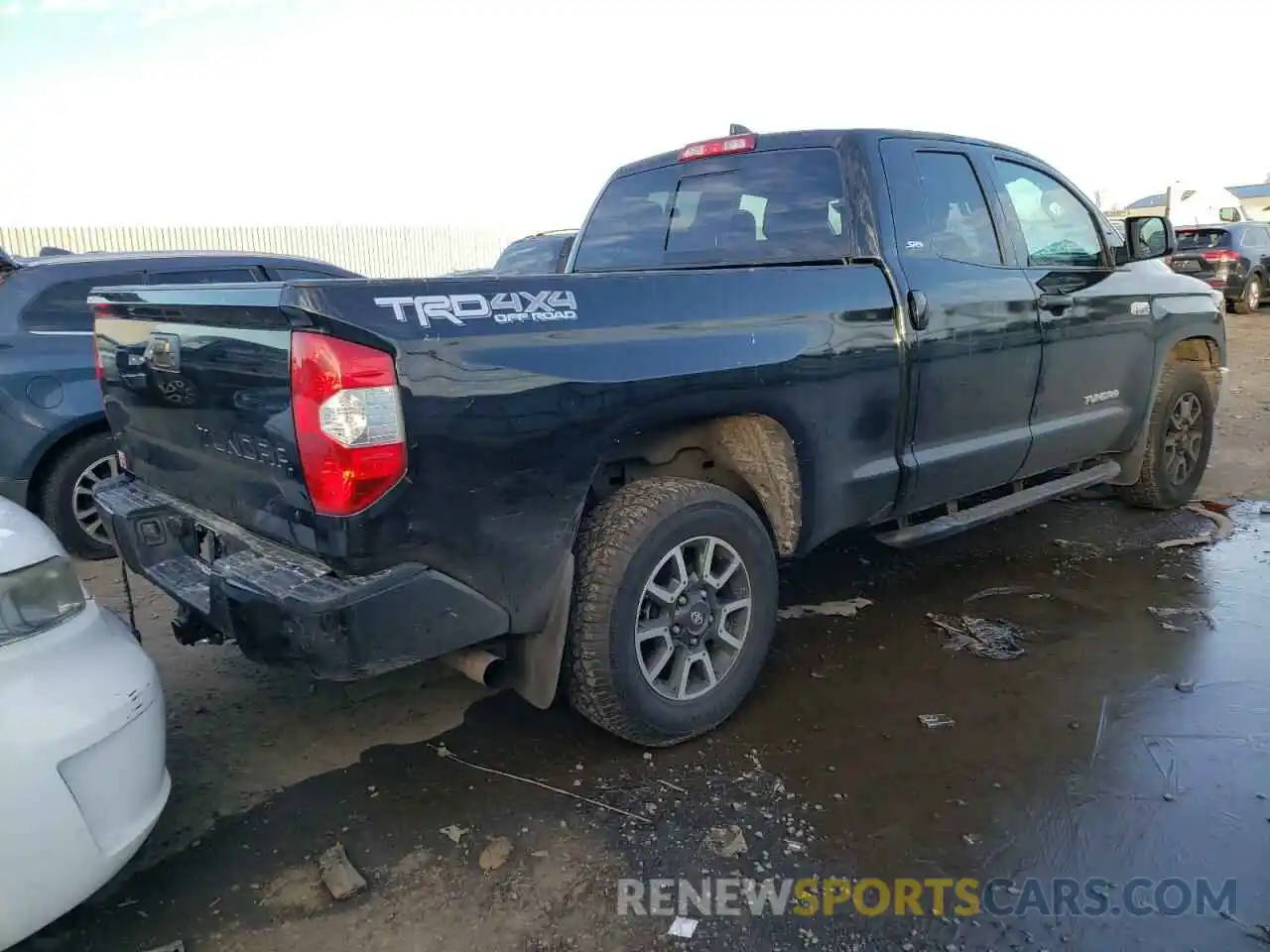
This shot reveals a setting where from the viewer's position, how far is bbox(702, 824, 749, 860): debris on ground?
2652 millimetres

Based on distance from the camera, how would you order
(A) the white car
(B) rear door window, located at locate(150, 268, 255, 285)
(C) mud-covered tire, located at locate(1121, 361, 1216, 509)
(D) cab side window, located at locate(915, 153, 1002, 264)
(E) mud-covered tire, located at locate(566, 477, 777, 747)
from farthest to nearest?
1. (B) rear door window, located at locate(150, 268, 255, 285)
2. (C) mud-covered tire, located at locate(1121, 361, 1216, 509)
3. (D) cab side window, located at locate(915, 153, 1002, 264)
4. (E) mud-covered tire, located at locate(566, 477, 777, 747)
5. (A) the white car

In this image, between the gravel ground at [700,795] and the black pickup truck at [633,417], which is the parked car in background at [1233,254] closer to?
the black pickup truck at [633,417]

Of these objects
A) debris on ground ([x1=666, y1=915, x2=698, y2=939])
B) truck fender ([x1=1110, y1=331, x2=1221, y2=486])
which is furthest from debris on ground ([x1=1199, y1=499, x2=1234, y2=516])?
debris on ground ([x1=666, y1=915, x2=698, y2=939])

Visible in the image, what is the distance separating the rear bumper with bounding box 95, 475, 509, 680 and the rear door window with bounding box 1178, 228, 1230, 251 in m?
18.3

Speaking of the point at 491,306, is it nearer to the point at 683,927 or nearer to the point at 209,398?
the point at 209,398

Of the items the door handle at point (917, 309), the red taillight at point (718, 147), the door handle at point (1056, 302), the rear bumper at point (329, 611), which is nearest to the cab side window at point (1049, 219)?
the door handle at point (1056, 302)

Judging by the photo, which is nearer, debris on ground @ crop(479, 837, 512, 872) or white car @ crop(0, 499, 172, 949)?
white car @ crop(0, 499, 172, 949)

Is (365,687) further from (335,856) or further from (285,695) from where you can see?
(335,856)

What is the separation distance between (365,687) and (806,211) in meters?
2.52

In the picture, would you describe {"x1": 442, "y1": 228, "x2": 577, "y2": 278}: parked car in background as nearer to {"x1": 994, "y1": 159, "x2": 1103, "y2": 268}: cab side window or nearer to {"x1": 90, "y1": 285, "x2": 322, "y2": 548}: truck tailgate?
{"x1": 994, "y1": 159, "x2": 1103, "y2": 268}: cab side window

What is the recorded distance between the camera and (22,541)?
2195 mm

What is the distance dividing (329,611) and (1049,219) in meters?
3.87

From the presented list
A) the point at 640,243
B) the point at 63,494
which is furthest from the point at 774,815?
the point at 63,494

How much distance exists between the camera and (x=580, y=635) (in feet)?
9.39
